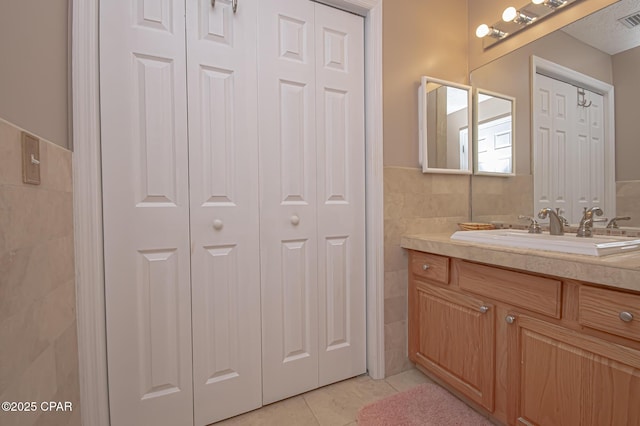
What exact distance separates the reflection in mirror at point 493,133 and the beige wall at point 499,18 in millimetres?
228

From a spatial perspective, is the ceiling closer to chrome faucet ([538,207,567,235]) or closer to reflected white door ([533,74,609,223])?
reflected white door ([533,74,609,223])

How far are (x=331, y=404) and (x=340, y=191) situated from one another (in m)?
1.11

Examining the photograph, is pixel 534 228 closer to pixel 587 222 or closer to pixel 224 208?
pixel 587 222

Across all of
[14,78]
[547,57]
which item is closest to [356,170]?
[547,57]

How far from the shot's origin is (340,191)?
156cm

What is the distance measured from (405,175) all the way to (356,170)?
0.32 meters

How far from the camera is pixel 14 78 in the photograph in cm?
67

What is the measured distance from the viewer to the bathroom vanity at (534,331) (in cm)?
82

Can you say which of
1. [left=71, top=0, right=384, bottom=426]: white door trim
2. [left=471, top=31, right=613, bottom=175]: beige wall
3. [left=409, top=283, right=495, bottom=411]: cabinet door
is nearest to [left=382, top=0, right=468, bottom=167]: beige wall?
[left=471, top=31, right=613, bottom=175]: beige wall

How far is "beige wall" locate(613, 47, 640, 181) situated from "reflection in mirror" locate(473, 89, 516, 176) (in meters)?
0.50

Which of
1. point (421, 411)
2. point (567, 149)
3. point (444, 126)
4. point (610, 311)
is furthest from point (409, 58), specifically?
point (421, 411)

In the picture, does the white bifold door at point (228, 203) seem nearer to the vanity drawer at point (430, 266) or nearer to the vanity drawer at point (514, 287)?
the vanity drawer at point (430, 266)

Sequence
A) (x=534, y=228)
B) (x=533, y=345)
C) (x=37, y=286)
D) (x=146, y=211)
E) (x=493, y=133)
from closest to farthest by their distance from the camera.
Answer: (x=37, y=286), (x=533, y=345), (x=146, y=211), (x=534, y=228), (x=493, y=133)

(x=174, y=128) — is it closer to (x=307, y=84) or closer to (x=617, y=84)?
(x=307, y=84)
